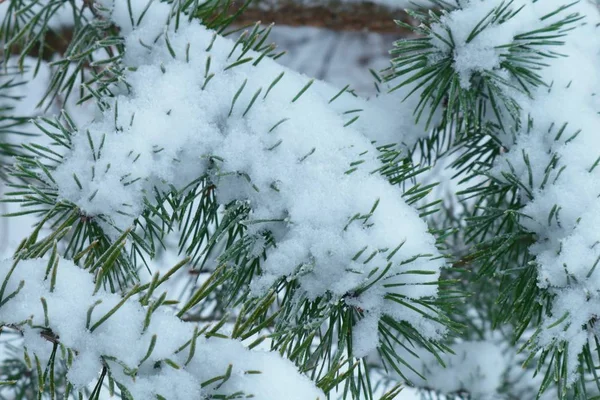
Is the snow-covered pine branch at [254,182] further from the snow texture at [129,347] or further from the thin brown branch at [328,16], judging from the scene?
the thin brown branch at [328,16]

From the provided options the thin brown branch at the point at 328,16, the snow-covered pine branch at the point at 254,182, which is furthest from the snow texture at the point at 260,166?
the thin brown branch at the point at 328,16

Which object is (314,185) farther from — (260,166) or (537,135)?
(537,135)

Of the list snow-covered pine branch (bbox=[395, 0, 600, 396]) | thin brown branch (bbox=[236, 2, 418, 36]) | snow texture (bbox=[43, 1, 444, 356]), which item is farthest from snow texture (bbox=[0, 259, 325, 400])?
thin brown branch (bbox=[236, 2, 418, 36])

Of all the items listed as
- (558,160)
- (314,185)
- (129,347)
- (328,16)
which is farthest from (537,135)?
(328,16)

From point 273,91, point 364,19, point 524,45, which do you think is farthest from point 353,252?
point 364,19

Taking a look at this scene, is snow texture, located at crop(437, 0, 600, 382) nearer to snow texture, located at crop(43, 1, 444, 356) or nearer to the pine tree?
the pine tree

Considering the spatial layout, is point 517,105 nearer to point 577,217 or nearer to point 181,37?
point 577,217
